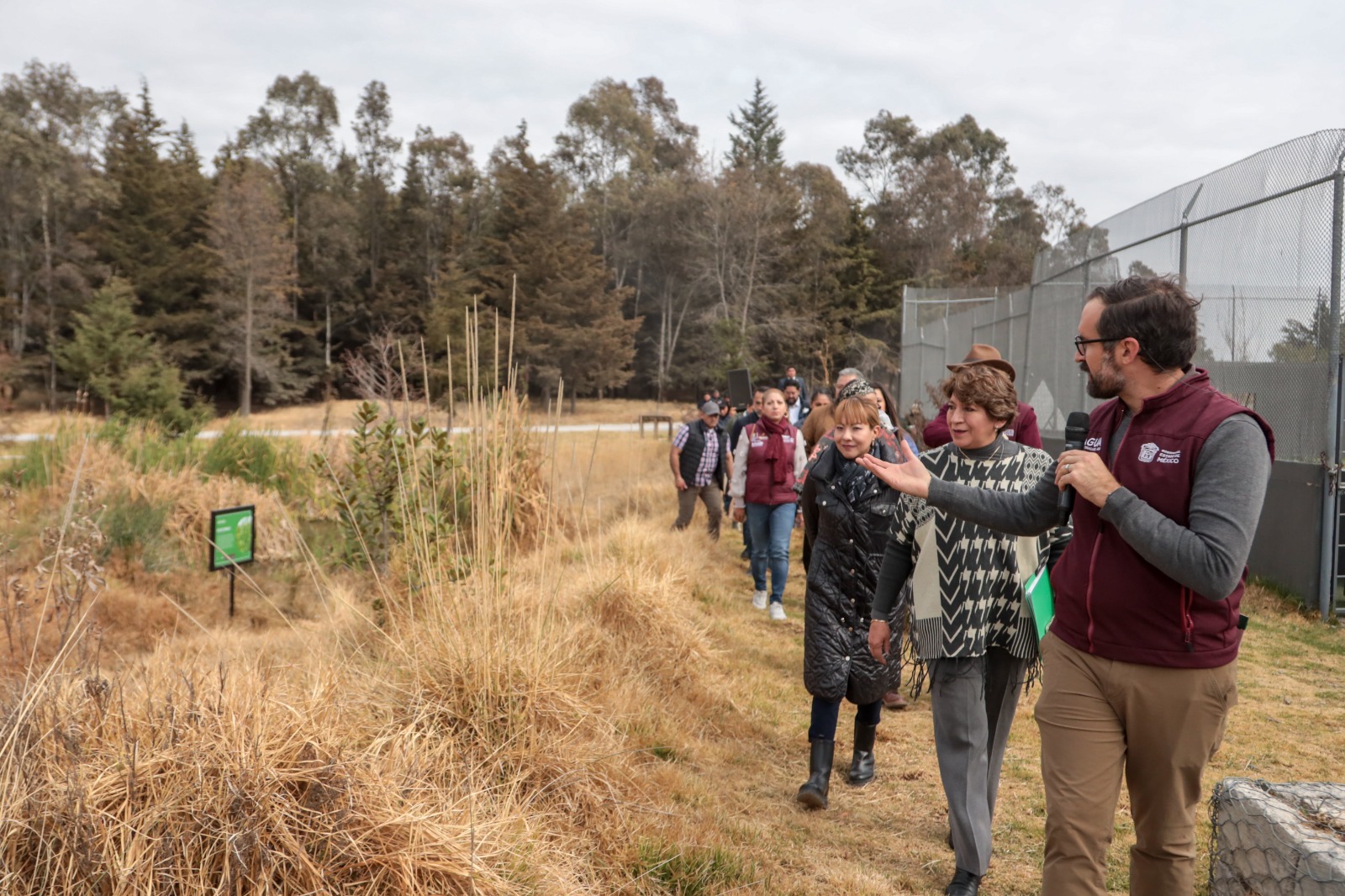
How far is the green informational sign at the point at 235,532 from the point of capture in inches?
284

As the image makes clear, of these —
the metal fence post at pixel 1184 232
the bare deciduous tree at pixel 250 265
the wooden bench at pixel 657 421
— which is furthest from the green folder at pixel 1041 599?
the bare deciduous tree at pixel 250 265

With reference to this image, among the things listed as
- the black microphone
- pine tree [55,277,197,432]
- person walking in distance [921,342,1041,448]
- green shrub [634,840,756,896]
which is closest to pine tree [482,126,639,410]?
pine tree [55,277,197,432]

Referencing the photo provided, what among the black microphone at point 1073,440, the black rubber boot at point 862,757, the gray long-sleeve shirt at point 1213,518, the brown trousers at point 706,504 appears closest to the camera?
the gray long-sleeve shirt at point 1213,518

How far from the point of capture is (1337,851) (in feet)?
7.25

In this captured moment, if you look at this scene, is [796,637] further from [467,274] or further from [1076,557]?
[467,274]

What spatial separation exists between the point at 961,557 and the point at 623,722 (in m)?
1.88

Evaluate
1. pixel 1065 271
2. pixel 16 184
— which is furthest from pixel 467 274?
pixel 1065 271

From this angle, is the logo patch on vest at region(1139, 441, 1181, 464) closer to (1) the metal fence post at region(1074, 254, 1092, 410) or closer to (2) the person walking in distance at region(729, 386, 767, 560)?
(2) the person walking in distance at region(729, 386, 767, 560)

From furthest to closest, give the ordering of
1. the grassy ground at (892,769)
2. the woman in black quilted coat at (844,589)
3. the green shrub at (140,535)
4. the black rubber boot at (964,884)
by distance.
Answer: the green shrub at (140,535)
the woman in black quilted coat at (844,589)
the grassy ground at (892,769)
the black rubber boot at (964,884)

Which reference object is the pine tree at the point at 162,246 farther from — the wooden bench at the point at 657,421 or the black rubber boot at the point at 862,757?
the black rubber boot at the point at 862,757

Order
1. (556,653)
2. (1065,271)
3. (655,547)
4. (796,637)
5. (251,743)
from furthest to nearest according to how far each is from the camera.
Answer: (1065,271), (655,547), (796,637), (556,653), (251,743)

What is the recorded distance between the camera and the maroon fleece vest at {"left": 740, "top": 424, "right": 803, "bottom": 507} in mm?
7555

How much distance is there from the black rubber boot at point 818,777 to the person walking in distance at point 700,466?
240 inches

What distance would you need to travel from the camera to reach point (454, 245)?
4553cm
